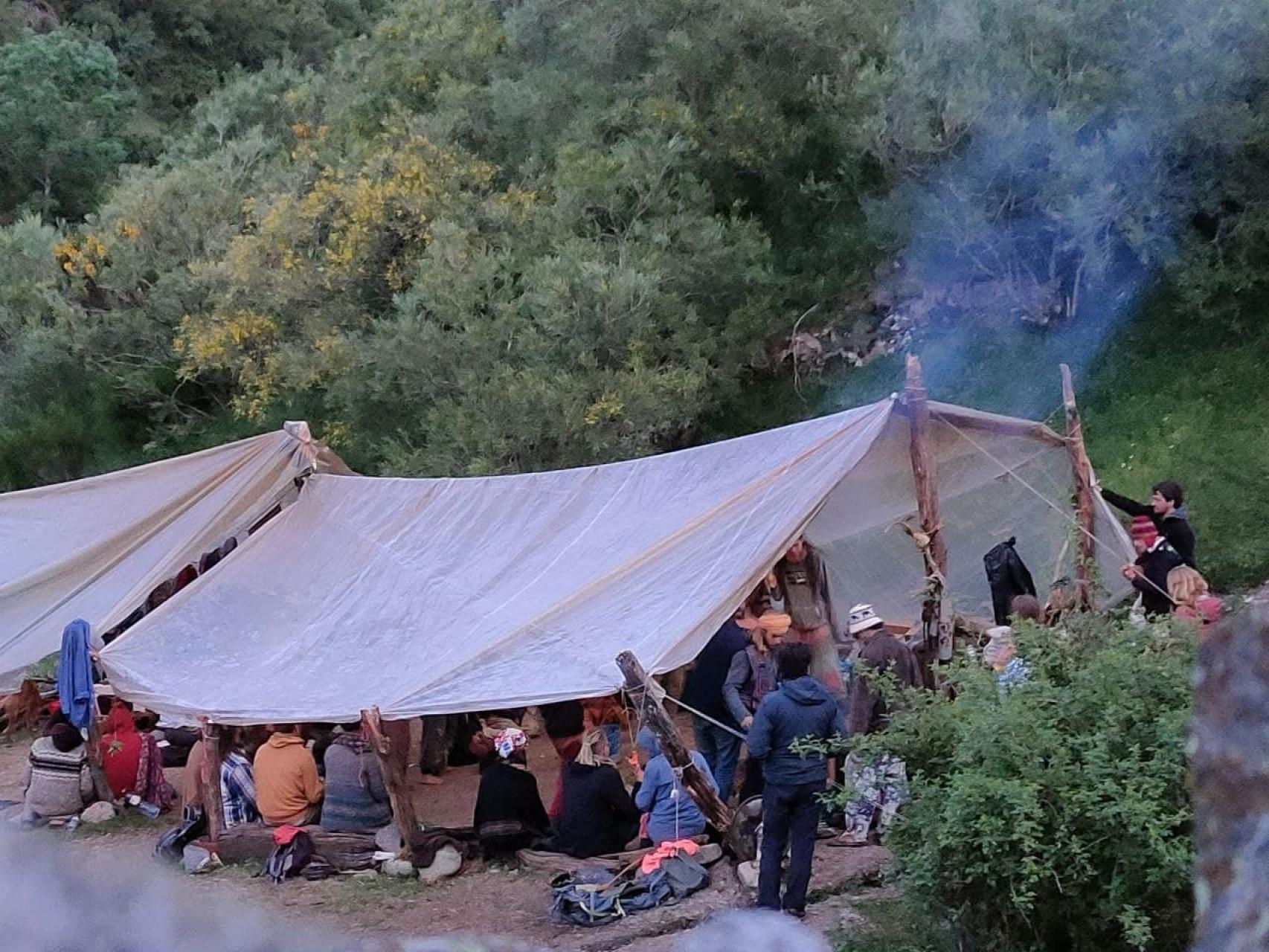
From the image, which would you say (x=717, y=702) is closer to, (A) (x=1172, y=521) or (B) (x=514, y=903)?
(B) (x=514, y=903)

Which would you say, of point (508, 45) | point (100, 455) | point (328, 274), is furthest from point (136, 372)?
point (508, 45)

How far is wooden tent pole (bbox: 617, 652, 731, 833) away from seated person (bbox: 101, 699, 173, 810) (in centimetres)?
381

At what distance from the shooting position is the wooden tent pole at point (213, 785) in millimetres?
7547

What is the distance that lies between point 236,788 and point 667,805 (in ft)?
8.72

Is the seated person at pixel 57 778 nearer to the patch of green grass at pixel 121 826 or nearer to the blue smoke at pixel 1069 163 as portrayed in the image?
the patch of green grass at pixel 121 826

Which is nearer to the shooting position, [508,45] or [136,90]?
[508,45]

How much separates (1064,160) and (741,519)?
6409mm

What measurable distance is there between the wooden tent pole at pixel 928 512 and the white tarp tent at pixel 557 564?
160mm

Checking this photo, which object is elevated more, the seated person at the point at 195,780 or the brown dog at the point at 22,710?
the seated person at the point at 195,780

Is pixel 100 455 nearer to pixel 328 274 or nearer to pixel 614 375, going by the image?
pixel 328 274

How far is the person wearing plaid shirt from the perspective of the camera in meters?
7.69

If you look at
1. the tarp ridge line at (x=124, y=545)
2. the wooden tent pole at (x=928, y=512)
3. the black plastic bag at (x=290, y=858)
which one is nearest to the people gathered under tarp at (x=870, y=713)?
the wooden tent pole at (x=928, y=512)

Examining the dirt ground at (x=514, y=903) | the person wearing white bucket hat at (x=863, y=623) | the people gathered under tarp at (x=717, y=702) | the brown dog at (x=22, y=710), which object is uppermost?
the person wearing white bucket hat at (x=863, y=623)

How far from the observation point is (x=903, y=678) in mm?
6492
